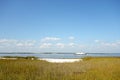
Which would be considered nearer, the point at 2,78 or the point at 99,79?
the point at 2,78

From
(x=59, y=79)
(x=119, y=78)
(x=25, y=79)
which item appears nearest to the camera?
(x=25, y=79)

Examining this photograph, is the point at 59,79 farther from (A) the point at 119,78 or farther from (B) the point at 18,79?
(A) the point at 119,78

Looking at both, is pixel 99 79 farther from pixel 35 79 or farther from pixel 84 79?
pixel 35 79

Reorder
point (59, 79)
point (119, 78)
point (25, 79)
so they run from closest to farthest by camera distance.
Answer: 1. point (25, 79)
2. point (59, 79)
3. point (119, 78)

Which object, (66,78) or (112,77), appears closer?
(66,78)

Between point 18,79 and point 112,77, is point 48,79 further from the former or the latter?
point 112,77

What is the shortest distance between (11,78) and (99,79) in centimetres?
466

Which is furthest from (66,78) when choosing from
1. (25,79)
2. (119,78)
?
(119,78)

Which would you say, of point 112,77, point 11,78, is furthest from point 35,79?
point 112,77

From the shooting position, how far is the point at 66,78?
10586mm

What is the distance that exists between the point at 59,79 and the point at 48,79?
59cm

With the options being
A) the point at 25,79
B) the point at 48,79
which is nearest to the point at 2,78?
the point at 25,79

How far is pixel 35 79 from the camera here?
9945mm

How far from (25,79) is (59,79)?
178 centimetres
